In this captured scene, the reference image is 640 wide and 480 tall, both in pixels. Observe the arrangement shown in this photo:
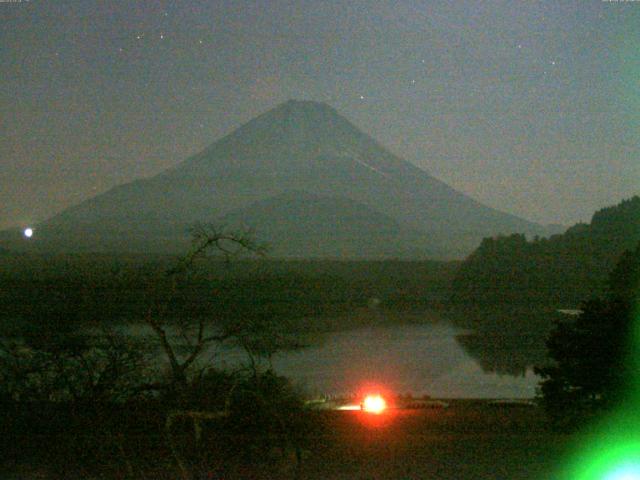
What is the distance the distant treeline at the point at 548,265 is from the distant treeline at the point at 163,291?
2278mm

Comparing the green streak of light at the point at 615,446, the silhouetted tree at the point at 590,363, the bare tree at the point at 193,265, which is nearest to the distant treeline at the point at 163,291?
the bare tree at the point at 193,265

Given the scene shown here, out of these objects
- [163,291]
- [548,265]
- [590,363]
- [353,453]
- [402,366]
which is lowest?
[402,366]

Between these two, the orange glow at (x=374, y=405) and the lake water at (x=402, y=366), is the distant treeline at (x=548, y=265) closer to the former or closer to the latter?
the lake water at (x=402, y=366)

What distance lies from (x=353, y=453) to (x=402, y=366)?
827cm

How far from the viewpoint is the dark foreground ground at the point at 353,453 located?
5020mm

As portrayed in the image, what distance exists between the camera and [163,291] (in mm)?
5586

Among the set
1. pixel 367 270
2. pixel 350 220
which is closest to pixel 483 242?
pixel 367 270

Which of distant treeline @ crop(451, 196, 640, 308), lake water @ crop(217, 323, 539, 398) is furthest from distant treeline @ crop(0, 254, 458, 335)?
distant treeline @ crop(451, 196, 640, 308)

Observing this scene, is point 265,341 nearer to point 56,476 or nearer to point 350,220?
point 56,476

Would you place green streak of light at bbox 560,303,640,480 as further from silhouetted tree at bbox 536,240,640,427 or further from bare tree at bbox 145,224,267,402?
bare tree at bbox 145,224,267,402

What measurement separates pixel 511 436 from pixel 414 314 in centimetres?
1113

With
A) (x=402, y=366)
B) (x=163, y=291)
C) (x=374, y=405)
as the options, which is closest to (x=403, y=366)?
(x=402, y=366)

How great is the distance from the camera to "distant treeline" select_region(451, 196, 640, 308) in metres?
18.8

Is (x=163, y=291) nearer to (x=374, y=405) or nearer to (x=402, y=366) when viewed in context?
(x=374, y=405)
